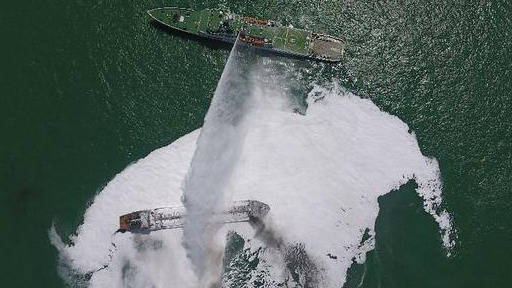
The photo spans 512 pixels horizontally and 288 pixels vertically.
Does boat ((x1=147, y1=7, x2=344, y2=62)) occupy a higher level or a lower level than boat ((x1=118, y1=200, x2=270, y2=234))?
higher

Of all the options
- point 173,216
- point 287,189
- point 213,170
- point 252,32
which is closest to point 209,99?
point 213,170

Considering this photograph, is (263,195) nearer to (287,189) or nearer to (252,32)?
(287,189)

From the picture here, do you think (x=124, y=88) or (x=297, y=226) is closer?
(x=297, y=226)

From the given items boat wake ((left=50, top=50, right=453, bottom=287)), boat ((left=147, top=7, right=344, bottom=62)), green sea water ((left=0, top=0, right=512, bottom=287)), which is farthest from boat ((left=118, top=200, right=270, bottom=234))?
boat ((left=147, top=7, right=344, bottom=62))

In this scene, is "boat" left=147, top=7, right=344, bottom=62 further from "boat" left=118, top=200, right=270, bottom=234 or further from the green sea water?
"boat" left=118, top=200, right=270, bottom=234

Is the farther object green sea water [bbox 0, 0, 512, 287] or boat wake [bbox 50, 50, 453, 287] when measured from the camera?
green sea water [bbox 0, 0, 512, 287]

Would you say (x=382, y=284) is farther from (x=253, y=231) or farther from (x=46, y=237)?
(x=46, y=237)

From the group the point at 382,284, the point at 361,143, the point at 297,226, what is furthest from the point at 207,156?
the point at 382,284
